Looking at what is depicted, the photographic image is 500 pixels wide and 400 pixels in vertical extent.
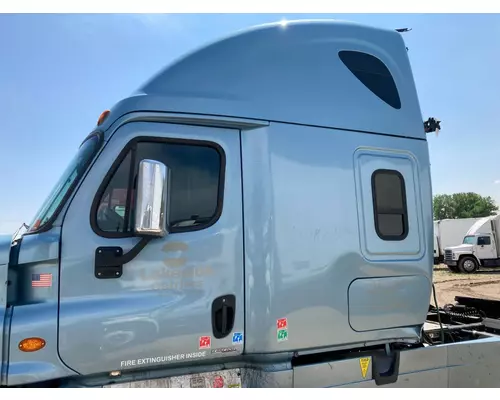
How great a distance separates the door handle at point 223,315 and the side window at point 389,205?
52.3 inches

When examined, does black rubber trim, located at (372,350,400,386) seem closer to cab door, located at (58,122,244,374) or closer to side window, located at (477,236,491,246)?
cab door, located at (58,122,244,374)

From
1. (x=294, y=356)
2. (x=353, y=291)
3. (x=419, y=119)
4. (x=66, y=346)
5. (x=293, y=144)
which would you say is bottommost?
(x=294, y=356)

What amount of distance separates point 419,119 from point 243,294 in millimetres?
2199

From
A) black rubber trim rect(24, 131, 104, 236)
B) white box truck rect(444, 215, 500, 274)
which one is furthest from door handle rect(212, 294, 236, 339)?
white box truck rect(444, 215, 500, 274)

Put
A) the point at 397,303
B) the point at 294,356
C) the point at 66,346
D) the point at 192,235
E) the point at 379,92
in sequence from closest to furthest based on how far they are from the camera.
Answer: the point at 66,346
the point at 192,235
the point at 294,356
the point at 397,303
the point at 379,92

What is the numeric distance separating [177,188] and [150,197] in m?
0.39

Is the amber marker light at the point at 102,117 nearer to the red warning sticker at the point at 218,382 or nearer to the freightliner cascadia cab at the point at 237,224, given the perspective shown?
the freightliner cascadia cab at the point at 237,224

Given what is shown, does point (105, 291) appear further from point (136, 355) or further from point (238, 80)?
point (238, 80)

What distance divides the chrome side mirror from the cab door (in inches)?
8.8

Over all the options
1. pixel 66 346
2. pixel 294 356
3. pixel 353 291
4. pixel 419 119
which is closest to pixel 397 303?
pixel 353 291

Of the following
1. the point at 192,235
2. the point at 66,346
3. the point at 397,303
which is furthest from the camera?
the point at 397,303

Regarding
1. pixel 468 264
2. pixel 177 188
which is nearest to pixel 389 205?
pixel 177 188

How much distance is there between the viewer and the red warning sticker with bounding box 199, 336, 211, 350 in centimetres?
288

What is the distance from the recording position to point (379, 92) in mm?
3717
